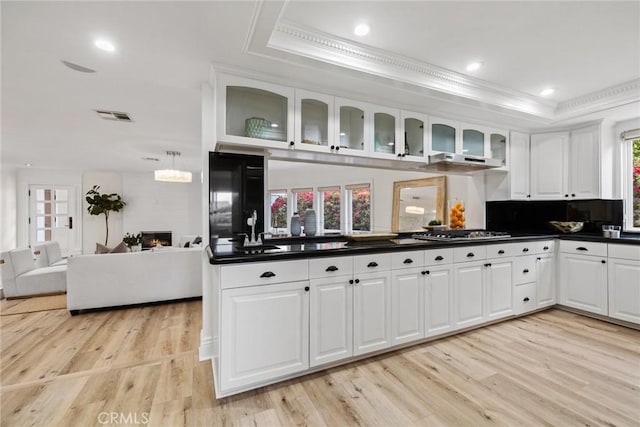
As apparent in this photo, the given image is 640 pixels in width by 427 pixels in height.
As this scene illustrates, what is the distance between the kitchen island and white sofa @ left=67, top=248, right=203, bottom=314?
5.67ft

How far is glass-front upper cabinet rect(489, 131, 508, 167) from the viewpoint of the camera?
3580 mm

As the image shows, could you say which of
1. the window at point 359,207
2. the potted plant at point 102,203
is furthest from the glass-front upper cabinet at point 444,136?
the potted plant at point 102,203

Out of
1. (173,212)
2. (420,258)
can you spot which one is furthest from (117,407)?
(173,212)

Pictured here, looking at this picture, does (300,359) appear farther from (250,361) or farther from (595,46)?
(595,46)

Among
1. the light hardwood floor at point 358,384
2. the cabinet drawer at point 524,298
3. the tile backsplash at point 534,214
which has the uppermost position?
Result: the tile backsplash at point 534,214

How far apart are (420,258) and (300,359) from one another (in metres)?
1.24

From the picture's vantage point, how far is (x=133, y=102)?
308 cm

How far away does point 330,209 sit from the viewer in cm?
611

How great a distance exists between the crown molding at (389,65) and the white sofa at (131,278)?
9.20 ft

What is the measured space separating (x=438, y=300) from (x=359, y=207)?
10.7ft

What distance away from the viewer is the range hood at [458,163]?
297 cm

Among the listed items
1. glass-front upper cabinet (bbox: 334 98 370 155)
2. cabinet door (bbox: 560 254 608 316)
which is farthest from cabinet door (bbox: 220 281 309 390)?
cabinet door (bbox: 560 254 608 316)

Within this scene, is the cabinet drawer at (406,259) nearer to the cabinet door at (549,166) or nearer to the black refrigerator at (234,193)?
the black refrigerator at (234,193)

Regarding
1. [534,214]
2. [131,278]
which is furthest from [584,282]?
[131,278]
